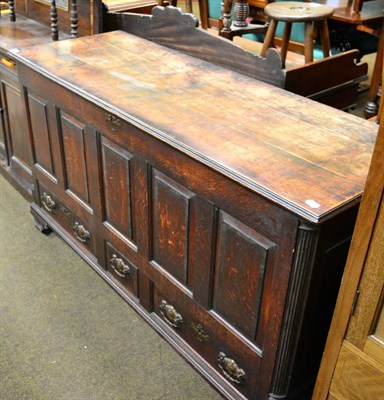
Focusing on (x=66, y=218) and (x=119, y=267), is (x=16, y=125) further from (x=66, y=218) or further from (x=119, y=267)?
(x=119, y=267)

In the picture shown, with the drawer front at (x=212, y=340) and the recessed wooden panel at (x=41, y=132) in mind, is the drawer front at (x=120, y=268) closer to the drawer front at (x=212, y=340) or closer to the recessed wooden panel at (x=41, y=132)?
the drawer front at (x=212, y=340)

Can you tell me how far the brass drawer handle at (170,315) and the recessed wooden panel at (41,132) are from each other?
82 centimetres

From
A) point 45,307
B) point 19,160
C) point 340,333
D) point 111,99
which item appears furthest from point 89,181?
point 340,333

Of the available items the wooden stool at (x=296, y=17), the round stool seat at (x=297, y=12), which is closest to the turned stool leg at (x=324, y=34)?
the wooden stool at (x=296, y=17)

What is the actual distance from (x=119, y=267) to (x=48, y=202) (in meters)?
0.59

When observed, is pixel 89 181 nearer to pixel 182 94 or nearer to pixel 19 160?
pixel 182 94

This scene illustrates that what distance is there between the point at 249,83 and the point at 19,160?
144 centimetres

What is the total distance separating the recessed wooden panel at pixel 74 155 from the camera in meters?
1.96

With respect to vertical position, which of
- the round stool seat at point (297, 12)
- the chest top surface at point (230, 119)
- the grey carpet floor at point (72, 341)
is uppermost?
the round stool seat at point (297, 12)

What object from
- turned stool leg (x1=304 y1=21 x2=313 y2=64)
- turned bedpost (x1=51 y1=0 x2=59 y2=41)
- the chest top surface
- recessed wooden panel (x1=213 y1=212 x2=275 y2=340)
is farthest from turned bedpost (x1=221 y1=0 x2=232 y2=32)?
recessed wooden panel (x1=213 y1=212 x2=275 y2=340)

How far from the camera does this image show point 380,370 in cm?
112

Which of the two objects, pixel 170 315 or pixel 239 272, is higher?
pixel 239 272

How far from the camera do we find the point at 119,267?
2.07 meters

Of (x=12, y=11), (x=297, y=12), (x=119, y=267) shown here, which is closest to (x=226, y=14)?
(x=297, y=12)
